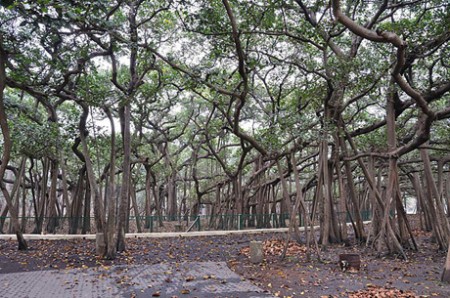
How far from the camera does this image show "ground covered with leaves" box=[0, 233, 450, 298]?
19.4ft

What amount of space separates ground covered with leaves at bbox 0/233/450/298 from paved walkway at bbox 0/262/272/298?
1.51 feet

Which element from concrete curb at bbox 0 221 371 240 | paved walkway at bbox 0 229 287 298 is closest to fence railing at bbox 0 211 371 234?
concrete curb at bbox 0 221 371 240

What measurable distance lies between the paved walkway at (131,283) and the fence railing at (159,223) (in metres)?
6.42

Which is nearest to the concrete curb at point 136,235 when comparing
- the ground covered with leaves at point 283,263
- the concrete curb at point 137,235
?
the concrete curb at point 137,235

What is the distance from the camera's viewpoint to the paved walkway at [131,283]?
5.64m

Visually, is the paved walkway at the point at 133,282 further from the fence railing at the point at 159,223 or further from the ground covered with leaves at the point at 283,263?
the fence railing at the point at 159,223

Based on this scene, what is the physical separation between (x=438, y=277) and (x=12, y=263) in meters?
8.53

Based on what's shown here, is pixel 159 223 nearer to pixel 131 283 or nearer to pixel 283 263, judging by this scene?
pixel 283 263

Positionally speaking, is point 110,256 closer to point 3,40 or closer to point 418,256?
point 3,40

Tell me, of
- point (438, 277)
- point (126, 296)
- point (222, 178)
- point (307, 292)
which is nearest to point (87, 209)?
point (222, 178)

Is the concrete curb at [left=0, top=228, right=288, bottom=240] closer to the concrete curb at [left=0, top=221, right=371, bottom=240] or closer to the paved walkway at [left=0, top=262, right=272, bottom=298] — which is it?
the concrete curb at [left=0, top=221, right=371, bottom=240]

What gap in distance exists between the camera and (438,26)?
738cm

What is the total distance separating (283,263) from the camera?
8.21 metres

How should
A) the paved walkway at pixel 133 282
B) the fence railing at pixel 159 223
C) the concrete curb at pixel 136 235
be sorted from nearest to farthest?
the paved walkway at pixel 133 282, the concrete curb at pixel 136 235, the fence railing at pixel 159 223
